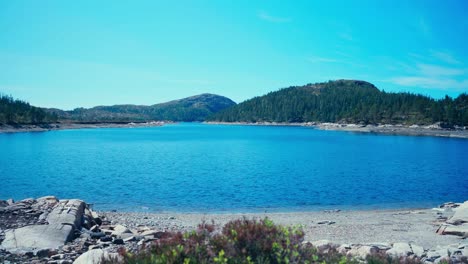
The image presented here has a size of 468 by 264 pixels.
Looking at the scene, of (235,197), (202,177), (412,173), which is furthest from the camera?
(412,173)

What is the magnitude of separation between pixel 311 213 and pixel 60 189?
20715 millimetres

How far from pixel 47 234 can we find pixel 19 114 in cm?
14083

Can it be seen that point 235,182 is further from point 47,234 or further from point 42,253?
point 42,253

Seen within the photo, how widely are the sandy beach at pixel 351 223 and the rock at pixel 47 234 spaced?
3954 millimetres

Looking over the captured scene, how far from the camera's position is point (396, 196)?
28375 millimetres

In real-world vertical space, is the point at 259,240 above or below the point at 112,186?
above

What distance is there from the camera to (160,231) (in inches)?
501

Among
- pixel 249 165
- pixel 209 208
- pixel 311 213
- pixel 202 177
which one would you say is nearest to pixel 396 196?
pixel 311 213

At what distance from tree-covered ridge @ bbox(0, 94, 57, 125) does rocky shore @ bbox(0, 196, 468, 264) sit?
12290 cm

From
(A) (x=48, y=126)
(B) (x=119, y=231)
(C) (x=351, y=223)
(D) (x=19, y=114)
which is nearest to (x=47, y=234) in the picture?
(B) (x=119, y=231)

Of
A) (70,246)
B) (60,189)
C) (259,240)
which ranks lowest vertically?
(60,189)

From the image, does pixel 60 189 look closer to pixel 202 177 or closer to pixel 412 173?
pixel 202 177

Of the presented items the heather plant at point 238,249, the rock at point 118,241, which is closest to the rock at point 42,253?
the rock at point 118,241

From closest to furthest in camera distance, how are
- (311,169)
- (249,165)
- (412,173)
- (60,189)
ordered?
(60,189), (412,173), (311,169), (249,165)
